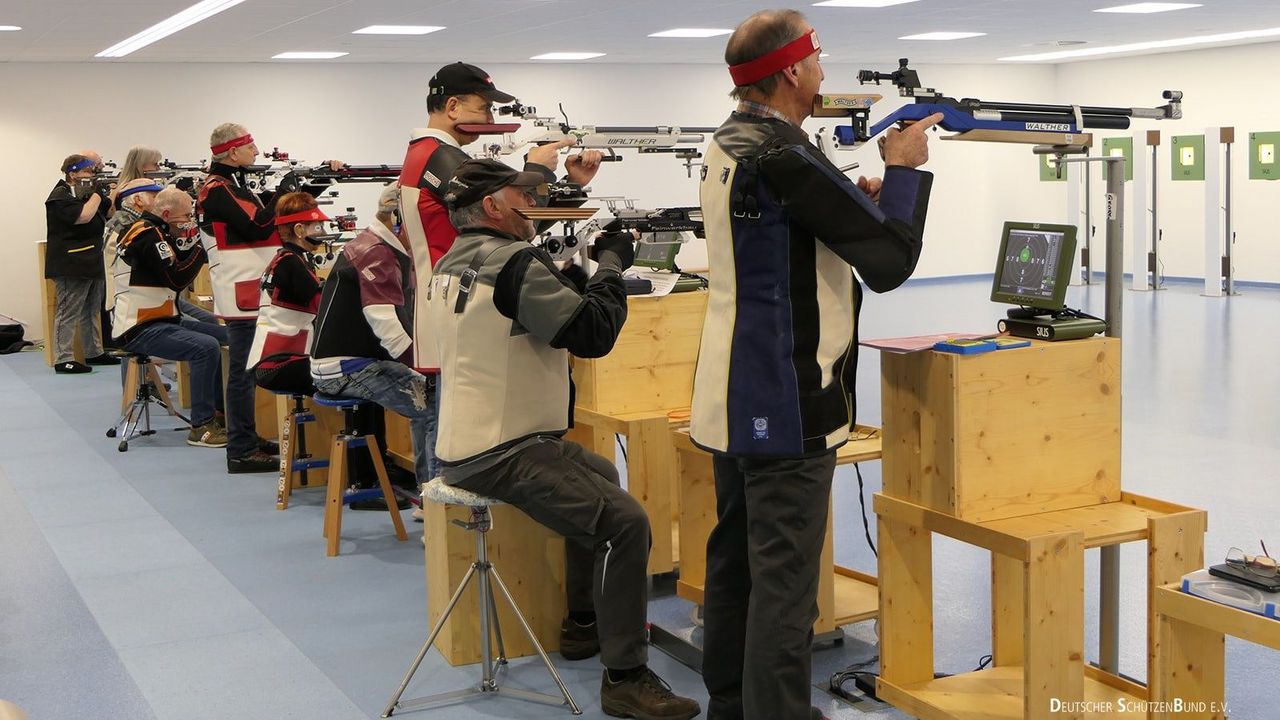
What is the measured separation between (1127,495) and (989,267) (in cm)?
1448

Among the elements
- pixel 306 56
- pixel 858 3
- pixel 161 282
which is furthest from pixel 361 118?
pixel 161 282

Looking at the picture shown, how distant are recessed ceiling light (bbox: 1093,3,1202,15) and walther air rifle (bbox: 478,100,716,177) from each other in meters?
7.38

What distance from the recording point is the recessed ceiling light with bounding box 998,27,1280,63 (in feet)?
43.6

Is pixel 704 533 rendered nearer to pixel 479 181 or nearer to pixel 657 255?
pixel 657 255

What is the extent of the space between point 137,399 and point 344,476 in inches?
116

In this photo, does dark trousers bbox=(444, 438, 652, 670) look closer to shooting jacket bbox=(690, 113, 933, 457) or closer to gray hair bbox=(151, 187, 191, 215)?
shooting jacket bbox=(690, 113, 933, 457)

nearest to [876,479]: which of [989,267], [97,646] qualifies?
[97,646]

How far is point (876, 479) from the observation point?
5707 millimetres

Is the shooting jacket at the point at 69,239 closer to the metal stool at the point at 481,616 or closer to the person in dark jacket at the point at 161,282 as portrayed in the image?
the person in dark jacket at the point at 161,282

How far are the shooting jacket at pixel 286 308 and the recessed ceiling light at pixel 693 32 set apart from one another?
6.74 meters

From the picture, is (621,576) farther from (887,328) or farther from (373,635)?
(887,328)

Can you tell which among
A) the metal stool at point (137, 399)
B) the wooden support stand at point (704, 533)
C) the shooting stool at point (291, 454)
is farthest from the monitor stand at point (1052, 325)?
the metal stool at point (137, 399)

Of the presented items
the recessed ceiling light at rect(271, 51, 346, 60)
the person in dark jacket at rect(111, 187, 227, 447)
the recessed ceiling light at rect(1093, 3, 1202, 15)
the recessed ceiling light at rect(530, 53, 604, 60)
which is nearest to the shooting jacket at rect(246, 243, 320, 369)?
the person in dark jacket at rect(111, 187, 227, 447)

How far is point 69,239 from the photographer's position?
9.65 m
